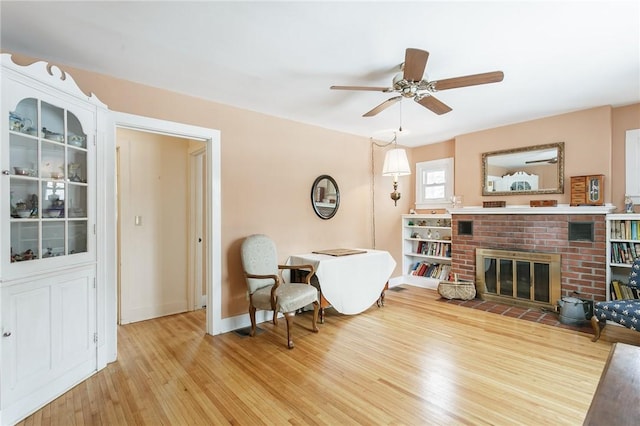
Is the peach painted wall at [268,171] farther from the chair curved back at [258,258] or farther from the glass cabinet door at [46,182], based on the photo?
the glass cabinet door at [46,182]

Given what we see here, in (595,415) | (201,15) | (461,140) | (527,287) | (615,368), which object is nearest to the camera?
(595,415)

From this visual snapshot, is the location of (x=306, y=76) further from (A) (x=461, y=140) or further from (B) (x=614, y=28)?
(A) (x=461, y=140)

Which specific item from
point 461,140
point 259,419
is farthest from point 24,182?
point 461,140

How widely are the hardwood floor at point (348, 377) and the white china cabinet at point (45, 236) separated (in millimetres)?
241

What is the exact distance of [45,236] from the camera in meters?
2.17

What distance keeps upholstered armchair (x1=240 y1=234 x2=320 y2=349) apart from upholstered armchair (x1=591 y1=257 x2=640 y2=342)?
2.77 metres

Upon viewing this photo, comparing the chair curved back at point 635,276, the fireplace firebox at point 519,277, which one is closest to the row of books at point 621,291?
the chair curved back at point 635,276

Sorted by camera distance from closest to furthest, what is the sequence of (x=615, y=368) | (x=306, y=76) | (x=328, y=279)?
(x=615, y=368) → (x=306, y=76) → (x=328, y=279)

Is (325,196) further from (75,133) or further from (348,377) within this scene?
(75,133)

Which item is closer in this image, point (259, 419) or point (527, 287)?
point (259, 419)

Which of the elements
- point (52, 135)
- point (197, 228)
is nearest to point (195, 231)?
point (197, 228)

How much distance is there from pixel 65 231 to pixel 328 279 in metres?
2.46

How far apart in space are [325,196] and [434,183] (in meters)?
2.21

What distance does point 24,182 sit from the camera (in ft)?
6.75
